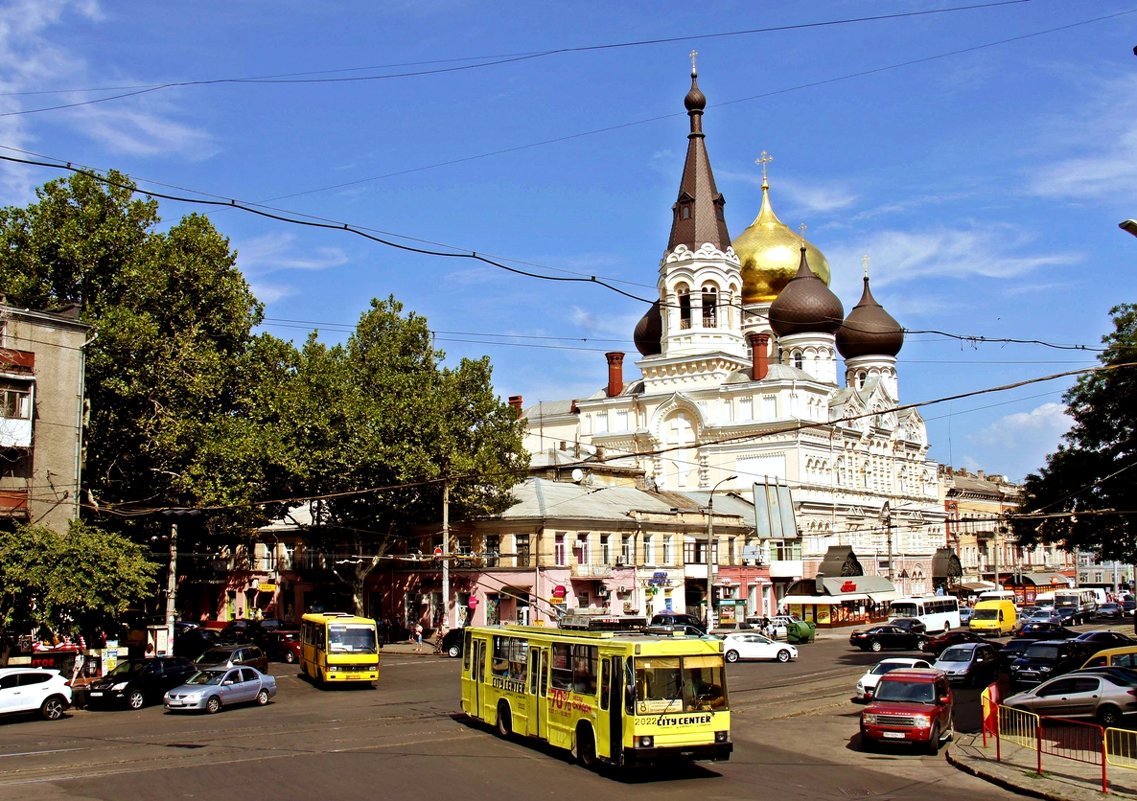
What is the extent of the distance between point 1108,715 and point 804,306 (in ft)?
223

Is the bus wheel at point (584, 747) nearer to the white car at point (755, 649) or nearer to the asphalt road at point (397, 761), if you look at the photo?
the asphalt road at point (397, 761)

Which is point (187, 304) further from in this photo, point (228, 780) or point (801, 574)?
point (801, 574)

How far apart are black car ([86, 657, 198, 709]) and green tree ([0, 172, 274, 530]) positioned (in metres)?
10.00

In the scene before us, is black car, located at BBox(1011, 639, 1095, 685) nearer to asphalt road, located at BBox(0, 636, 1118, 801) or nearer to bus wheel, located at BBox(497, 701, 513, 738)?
asphalt road, located at BBox(0, 636, 1118, 801)

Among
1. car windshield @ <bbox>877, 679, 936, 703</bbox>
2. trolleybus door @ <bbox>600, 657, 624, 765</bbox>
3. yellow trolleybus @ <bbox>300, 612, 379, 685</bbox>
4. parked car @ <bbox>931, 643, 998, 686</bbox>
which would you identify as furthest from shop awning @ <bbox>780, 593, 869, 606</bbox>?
trolleybus door @ <bbox>600, 657, 624, 765</bbox>

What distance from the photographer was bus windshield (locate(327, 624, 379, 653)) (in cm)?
3278

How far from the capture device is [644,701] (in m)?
17.6

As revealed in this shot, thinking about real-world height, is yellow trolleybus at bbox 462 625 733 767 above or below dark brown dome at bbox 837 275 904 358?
below

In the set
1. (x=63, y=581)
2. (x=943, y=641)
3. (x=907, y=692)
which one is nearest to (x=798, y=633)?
(x=943, y=641)

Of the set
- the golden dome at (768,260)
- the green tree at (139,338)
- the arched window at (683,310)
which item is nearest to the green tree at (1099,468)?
the green tree at (139,338)

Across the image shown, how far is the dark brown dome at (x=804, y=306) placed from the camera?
88750 millimetres

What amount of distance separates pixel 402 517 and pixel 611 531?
1184 centimetres

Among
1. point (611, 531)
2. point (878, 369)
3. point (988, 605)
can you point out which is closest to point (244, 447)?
point (611, 531)

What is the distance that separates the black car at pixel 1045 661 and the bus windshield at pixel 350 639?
1875 centimetres
